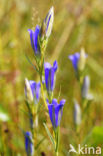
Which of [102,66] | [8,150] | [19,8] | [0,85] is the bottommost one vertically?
[8,150]

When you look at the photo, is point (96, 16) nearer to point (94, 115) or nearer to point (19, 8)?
point (19, 8)

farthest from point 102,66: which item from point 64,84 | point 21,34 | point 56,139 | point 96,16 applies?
point 56,139

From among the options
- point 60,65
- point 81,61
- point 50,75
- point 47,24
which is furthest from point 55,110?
point 60,65

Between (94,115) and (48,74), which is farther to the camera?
(94,115)

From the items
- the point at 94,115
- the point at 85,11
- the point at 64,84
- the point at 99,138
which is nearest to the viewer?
the point at 99,138

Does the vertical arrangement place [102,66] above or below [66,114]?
above

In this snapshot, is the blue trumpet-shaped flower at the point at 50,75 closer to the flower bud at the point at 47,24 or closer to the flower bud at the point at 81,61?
the flower bud at the point at 47,24

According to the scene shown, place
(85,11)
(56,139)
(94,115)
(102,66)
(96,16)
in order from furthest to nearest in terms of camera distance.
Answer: (96,16) → (102,66) → (85,11) → (94,115) → (56,139)

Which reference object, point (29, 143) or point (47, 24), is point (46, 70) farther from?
point (29, 143)
